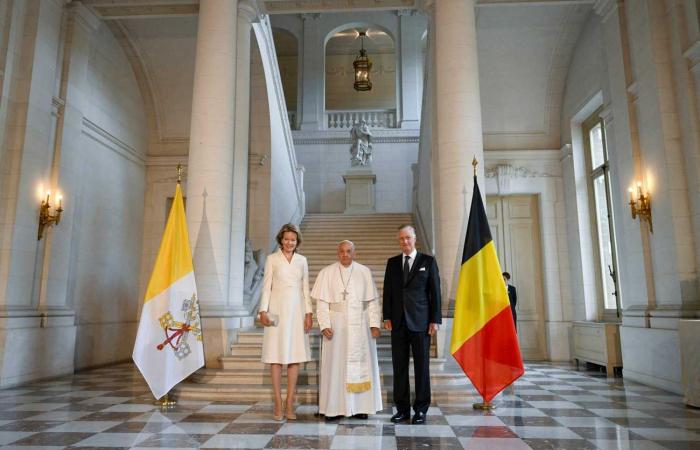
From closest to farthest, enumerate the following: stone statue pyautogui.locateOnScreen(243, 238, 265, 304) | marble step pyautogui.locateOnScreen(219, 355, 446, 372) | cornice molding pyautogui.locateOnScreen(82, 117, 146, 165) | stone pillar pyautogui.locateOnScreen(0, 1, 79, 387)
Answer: marble step pyautogui.locateOnScreen(219, 355, 446, 372)
stone pillar pyautogui.locateOnScreen(0, 1, 79, 387)
stone statue pyautogui.locateOnScreen(243, 238, 265, 304)
cornice molding pyautogui.locateOnScreen(82, 117, 146, 165)

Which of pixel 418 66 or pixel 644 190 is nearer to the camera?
pixel 644 190

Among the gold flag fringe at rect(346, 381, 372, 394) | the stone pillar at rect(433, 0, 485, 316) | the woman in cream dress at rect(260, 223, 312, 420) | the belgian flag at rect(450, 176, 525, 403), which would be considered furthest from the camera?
the stone pillar at rect(433, 0, 485, 316)

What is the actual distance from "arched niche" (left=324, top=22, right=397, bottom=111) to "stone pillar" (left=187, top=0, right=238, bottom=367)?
13118 mm

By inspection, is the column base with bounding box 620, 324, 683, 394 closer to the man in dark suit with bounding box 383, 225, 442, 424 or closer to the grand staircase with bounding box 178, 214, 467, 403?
the grand staircase with bounding box 178, 214, 467, 403

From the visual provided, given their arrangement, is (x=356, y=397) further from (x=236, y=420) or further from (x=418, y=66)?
(x=418, y=66)

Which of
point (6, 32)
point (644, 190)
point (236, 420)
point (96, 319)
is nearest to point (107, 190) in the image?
point (96, 319)

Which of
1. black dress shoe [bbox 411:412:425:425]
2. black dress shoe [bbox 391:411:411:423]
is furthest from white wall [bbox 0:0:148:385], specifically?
black dress shoe [bbox 411:412:425:425]

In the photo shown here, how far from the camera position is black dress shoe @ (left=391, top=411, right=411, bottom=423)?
14.6ft

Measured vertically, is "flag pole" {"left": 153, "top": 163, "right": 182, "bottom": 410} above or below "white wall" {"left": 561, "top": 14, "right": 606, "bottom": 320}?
below

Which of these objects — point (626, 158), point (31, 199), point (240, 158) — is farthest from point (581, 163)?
point (31, 199)

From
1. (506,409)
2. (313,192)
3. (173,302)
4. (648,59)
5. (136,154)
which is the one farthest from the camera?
(313,192)

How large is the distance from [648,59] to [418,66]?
1092 cm

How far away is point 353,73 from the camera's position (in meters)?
20.1

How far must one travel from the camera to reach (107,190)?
373 inches
